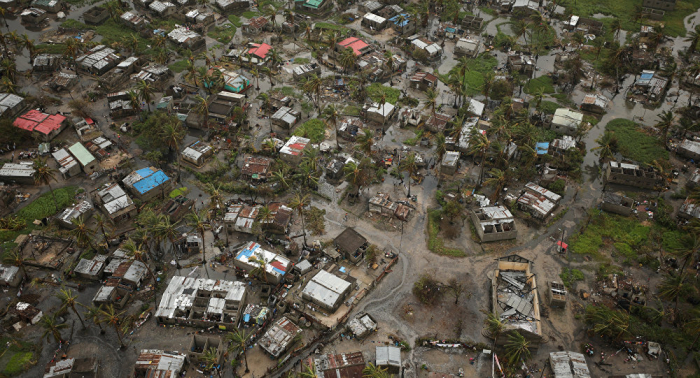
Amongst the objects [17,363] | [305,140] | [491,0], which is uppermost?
[491,0]

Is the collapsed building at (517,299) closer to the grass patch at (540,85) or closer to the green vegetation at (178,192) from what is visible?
the grass patch at (540,85)

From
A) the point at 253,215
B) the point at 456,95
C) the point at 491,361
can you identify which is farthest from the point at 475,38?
the point at 491,361

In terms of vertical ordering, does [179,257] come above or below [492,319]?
below

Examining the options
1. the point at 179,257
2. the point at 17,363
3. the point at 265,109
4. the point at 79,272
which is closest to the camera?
the point at 17,363

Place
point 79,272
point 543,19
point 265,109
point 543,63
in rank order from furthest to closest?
point 543,19, point 543,63, point 265,109, point 79,272

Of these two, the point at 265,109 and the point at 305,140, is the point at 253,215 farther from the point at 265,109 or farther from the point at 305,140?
the point at 265,109

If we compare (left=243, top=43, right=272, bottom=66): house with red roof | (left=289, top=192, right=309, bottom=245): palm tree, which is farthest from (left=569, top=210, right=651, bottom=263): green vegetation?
(left=243, top=43, right=272, bottom=66): house with red roof
